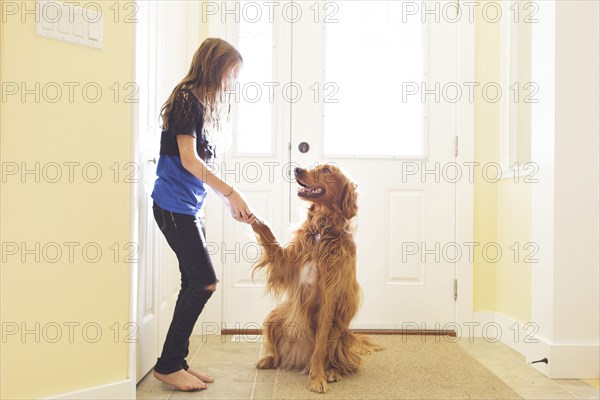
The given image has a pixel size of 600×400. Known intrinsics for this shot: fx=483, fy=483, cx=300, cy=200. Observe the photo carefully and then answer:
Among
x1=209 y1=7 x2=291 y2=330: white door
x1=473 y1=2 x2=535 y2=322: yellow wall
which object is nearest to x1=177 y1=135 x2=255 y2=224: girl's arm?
x1=209 y1=7 x2=291 y2=330: white door

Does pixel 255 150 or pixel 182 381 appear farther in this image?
pixel 255 150

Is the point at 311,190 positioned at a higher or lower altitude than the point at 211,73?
lower

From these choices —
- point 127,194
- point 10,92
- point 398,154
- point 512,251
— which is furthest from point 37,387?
point 512,251

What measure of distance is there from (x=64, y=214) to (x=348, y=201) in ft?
3.47

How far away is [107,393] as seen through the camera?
164 centimetres

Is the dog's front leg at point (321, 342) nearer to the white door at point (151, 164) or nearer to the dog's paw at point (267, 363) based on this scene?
the dog's paw at point (267, 363)

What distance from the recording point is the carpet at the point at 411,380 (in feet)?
6.04

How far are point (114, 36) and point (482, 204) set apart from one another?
2121mm

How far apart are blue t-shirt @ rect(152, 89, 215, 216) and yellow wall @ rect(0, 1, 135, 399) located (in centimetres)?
14

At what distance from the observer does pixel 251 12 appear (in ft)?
9.06

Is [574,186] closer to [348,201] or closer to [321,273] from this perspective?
[348,201]

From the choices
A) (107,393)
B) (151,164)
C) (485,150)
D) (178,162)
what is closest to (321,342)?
(107,393)

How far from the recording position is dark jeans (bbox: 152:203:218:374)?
1796 millimetres

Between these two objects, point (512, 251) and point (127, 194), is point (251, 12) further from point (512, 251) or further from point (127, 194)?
point (512, 251)
